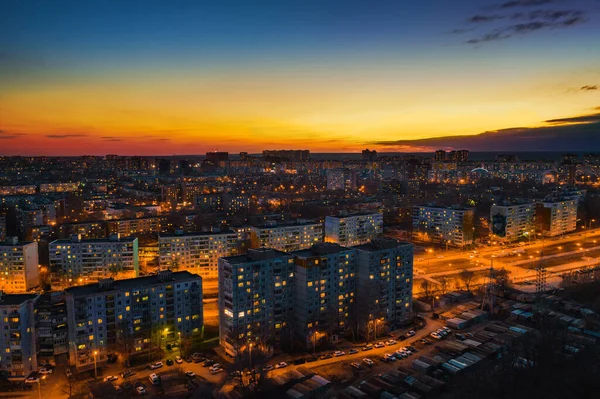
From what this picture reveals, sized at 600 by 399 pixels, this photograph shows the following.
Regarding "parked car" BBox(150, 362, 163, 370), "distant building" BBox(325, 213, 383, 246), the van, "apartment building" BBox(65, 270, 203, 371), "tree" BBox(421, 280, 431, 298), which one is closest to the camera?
the van

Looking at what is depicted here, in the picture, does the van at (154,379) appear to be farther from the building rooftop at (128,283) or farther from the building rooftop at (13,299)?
the building rooftop at (13,299)

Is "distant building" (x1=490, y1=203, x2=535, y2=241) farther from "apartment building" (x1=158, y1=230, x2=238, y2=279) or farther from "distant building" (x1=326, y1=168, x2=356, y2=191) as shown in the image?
"distant building" (x1=326, y1=168, x2=356, y2=191)

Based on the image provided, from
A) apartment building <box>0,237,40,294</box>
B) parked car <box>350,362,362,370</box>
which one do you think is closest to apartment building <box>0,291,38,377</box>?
apartment building <box>0,237,40,294</box>

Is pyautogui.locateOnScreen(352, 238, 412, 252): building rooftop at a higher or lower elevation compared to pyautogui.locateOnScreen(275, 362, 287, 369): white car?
higher

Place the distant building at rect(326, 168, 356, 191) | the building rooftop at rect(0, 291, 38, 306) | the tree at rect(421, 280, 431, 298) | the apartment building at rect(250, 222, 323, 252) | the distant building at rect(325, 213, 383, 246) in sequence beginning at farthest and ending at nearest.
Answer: the distant building at rect(326, 168, 356, 191) < the distant building at rect(325, 213, 383, 246) < the apartment building at rect(250, 222, 323, 252) < the tree at rect(421, 280, 431, 298) < the building rooftop at rect(0, 291, 38, 306)

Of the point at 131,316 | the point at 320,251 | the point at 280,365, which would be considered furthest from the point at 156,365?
the point at 320,251

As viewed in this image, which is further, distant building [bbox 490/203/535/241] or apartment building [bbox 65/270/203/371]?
distant building [bbox 490/203/535/241]
